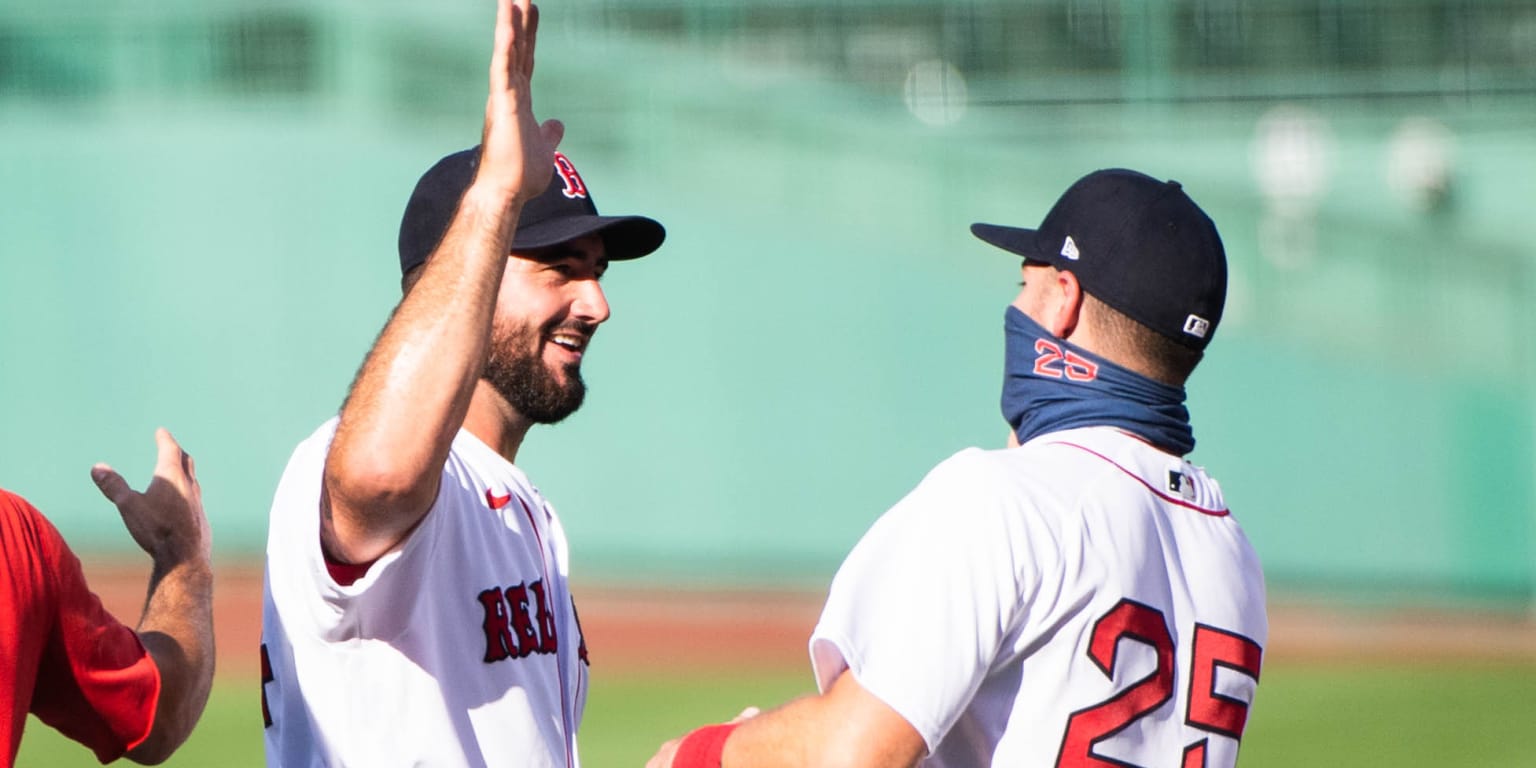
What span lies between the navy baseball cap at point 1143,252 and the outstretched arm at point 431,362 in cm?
89

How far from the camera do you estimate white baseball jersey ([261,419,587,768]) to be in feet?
7.98

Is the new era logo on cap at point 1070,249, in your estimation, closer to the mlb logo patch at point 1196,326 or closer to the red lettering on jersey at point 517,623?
the mlb logo patch at point 1196,326

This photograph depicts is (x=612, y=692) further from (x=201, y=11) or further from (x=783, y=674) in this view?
(x=201, y=11)

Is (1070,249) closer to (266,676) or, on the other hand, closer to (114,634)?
(266,676)

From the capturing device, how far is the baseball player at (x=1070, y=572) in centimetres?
235

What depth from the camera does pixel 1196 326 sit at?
2713mm

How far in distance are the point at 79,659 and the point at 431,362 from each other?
92 centimetres

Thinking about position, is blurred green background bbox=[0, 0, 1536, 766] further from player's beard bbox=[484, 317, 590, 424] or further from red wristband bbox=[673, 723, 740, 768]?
red wristband bbox=[673, 723, 740, 768]

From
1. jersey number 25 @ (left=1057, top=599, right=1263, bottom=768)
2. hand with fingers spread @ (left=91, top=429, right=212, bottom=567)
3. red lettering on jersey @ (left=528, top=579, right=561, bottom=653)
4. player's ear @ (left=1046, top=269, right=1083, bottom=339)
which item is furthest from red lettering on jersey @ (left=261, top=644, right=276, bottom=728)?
player's ear @ (left=1046, top=269, right=1083, bottom=339)

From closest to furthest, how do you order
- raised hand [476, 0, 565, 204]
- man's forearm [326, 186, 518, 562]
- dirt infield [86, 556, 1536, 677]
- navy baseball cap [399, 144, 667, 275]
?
man's forearm [326, 186, 518, 562]
raised hand [476, 0, 565, 204]
navy baseball cap [399, 144, 667, 275]
dirt infield [86, 556, 1536, 677]

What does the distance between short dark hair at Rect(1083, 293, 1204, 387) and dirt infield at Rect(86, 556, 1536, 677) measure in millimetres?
10403

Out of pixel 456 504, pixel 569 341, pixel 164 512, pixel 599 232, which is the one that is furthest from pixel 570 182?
pixel 164 512

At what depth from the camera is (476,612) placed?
8.83 feet

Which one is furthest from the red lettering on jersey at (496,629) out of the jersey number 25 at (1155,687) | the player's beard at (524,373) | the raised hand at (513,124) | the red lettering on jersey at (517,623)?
the jersey number 25 at (1155,687)
